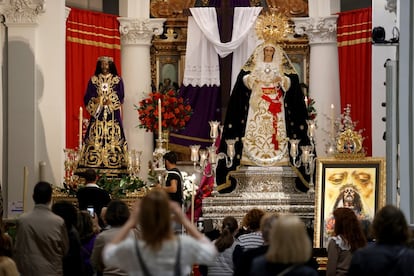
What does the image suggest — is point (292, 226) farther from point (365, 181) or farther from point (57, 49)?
point (57, 49)

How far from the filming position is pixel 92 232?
10.7m

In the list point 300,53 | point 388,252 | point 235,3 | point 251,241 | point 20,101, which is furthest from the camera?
point 300,53

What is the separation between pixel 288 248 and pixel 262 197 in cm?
1028

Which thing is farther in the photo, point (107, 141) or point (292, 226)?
point (107, 141)

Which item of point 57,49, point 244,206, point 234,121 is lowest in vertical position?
point 244,206

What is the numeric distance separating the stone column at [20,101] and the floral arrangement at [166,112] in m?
2.45

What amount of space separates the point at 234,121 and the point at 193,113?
16.2 ft

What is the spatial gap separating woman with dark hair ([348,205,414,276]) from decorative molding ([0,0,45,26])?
1229 cm

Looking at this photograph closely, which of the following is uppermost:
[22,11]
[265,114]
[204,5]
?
[204,5]

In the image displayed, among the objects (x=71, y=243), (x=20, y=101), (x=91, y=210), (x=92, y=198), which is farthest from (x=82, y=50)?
(x=71, y=243)

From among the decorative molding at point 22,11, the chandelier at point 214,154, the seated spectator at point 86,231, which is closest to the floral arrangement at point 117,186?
the chandelier at point 214,154

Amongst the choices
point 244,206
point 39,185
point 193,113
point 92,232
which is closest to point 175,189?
point 244,206

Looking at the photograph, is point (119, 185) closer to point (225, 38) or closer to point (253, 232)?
point (253, 232)

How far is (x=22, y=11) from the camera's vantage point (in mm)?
18688
